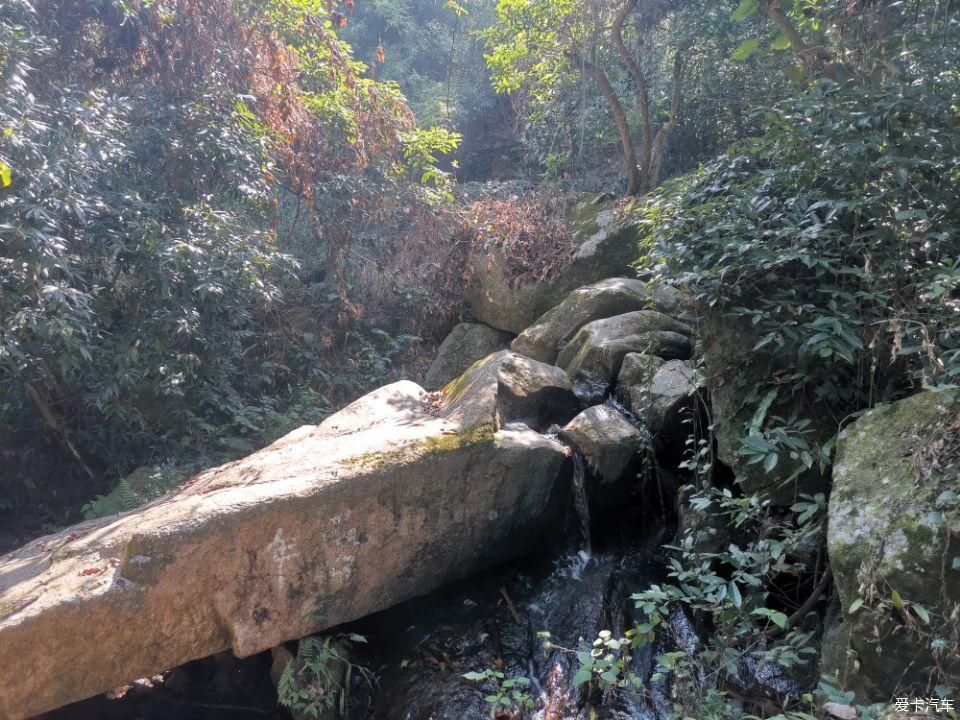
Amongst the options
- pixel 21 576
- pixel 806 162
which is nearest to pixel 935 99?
pixel 806 162

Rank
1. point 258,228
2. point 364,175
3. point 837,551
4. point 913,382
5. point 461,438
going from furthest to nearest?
point 364,175 → point 258,228 → point 461,438 → point 913,382 → point 837,551

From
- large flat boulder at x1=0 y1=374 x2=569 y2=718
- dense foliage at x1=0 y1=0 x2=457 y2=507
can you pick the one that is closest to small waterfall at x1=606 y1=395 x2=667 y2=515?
large flat boulder at x1=0 y1=374 x2=569 y2=718

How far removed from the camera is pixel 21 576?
421cm

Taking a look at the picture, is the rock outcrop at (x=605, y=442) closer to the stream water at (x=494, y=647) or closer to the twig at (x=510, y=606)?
the stream water at (x=494, y=647)

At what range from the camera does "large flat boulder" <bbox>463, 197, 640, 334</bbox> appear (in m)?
8.91

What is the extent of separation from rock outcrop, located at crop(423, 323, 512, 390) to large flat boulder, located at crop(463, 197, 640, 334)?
168 millimetres

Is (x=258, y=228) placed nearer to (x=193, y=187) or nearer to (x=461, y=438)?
(x=193, y=187)

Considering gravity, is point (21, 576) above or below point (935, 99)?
below

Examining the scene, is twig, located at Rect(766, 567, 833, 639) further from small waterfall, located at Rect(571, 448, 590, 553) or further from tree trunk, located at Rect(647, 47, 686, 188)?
tree trunk, located at Rect(647, 47, 686, 188)

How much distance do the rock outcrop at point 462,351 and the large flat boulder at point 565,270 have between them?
0.17m

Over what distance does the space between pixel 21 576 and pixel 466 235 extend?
7072 mm

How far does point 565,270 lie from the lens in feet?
29.6

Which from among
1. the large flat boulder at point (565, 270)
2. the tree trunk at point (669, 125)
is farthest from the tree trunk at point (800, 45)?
the tree trunk at point (669, 125)

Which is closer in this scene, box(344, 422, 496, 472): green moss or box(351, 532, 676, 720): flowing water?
box(351, 532, 676, 720): flowing water
